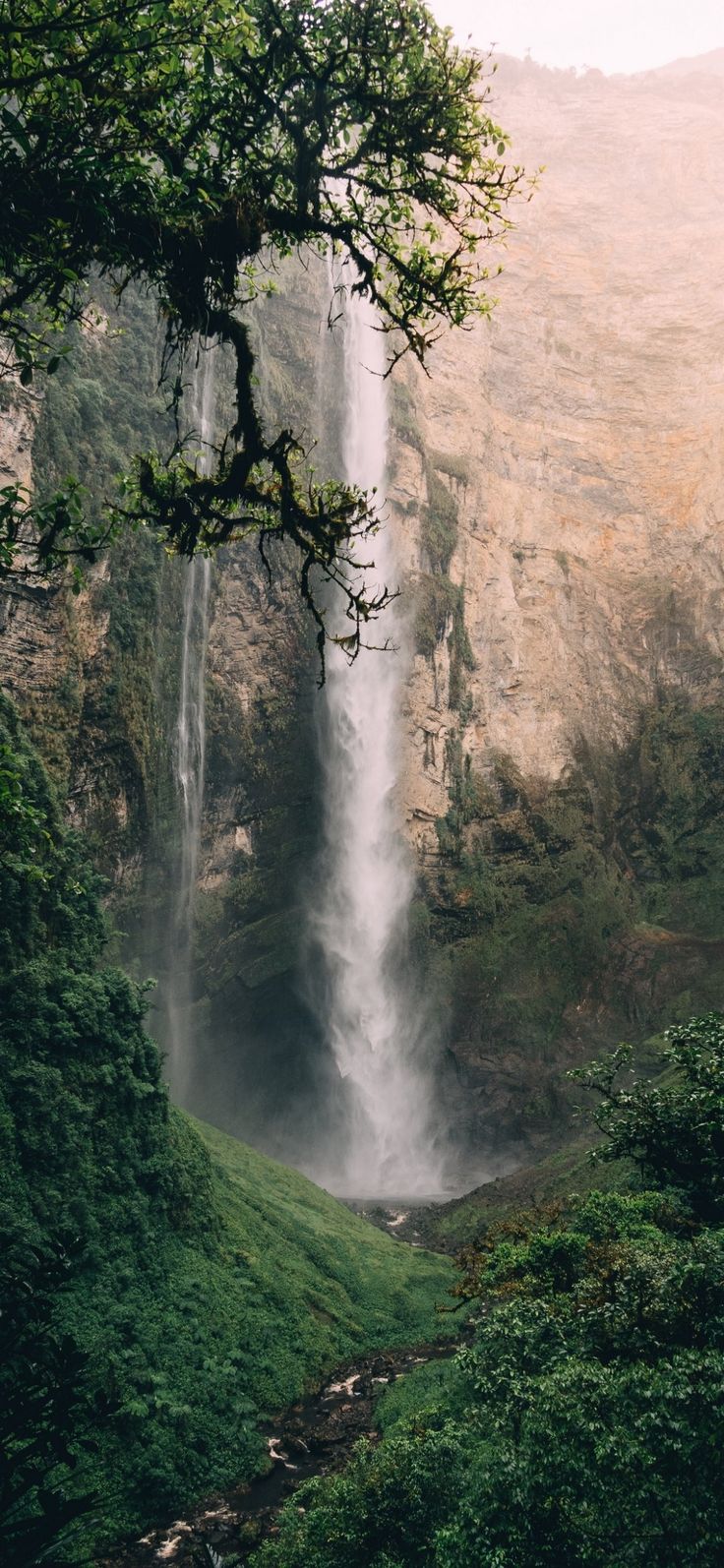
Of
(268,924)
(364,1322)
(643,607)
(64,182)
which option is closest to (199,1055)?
(268,924)

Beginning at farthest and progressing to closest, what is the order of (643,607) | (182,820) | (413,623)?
(643,607)
(413,623)
(182,820)

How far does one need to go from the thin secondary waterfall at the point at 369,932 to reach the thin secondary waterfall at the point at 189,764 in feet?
15.6

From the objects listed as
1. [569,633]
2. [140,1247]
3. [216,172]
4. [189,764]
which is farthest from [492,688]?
[216,172]

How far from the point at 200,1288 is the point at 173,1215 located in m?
1.44

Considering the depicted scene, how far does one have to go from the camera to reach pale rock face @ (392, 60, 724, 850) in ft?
117

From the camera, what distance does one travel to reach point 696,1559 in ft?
19.2

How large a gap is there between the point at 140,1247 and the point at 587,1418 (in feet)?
32.0

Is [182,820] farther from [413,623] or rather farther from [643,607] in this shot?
[643,607]

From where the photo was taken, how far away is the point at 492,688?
3528 centimetres

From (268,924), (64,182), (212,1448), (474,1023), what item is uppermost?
(268,924)

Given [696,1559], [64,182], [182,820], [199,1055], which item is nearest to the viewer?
[64,182]

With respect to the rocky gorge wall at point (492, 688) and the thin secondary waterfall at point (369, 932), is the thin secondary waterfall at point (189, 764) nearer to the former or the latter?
the rocky gorge wall at point (492, 688)

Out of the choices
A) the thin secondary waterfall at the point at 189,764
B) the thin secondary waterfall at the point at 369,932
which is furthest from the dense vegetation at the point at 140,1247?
the thin secondary waterfall at the point at 369,932

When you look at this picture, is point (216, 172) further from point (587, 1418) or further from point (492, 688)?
point (492, 688)
